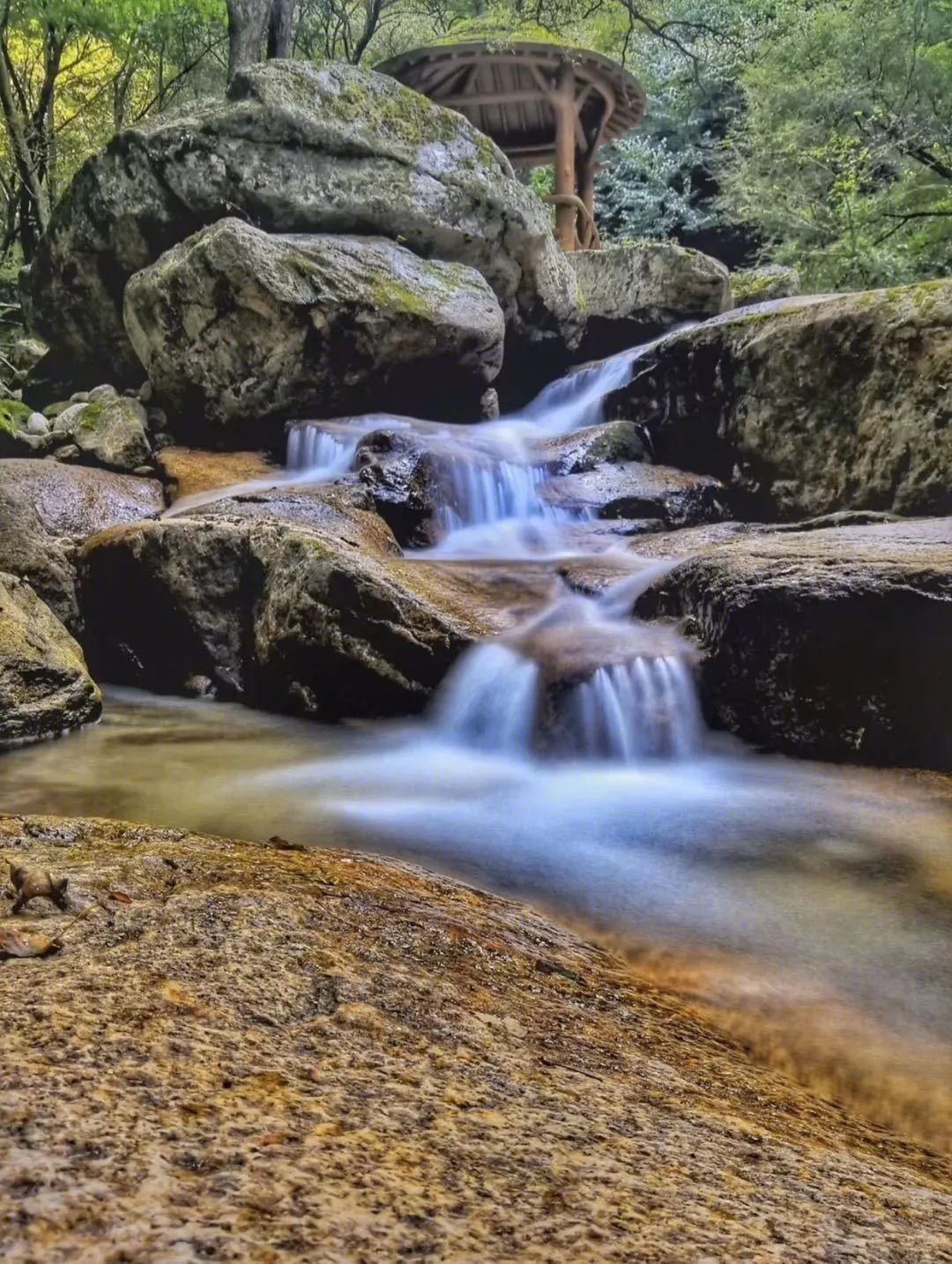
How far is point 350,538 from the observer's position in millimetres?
7141

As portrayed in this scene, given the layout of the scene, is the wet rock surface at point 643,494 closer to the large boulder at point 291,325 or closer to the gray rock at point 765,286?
the large boulder at point 291,325

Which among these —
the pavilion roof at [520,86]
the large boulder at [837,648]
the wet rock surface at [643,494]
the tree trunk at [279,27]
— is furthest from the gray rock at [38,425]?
the pavilion roof at [520,86]

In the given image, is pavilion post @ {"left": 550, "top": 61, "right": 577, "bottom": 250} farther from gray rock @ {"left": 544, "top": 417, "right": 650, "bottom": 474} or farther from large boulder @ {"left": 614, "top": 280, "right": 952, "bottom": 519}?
gray rock @ {"left": 544, "top": 417, "right": 650, "bottom": 474}

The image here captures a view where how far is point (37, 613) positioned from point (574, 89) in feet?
52.9

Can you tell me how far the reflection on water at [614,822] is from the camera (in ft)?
9.89

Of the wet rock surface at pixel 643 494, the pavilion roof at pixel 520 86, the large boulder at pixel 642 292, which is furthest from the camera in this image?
the pavilion roof at pixel 520 86

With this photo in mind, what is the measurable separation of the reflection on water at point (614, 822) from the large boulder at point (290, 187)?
7933 millimetres

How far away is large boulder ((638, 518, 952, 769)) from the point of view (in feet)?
15.8

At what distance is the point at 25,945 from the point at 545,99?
767 inches

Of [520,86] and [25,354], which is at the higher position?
[520,86]

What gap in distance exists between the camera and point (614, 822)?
429 centimetres

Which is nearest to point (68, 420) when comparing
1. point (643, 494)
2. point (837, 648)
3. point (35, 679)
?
point (35, 679)

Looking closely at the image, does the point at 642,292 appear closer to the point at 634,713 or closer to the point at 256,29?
the point at 256,29

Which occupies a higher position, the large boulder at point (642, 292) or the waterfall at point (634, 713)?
the large boulder at point (642, 292)
